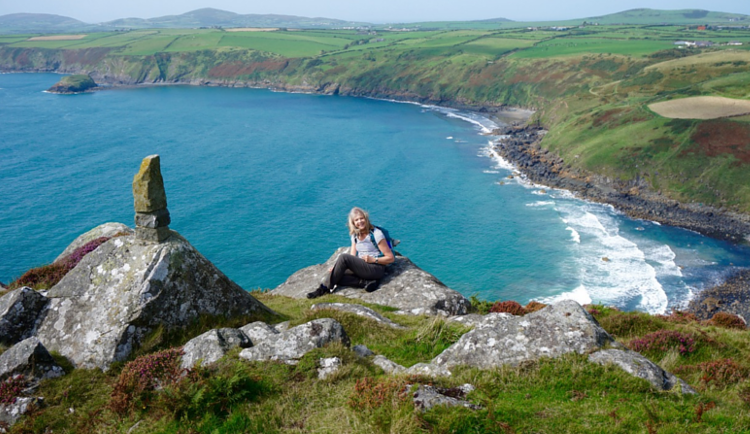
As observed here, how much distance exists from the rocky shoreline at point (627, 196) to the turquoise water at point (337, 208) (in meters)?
3.66

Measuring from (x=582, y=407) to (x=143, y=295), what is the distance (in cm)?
1021

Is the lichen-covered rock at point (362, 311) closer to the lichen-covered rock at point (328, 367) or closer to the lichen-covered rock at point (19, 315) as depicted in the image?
the lichen-covered rock at point (328, 367)

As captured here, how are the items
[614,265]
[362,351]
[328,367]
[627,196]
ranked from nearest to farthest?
[328,367] < [362,351] < [614,265] < [627,196]

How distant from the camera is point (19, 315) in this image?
458 inches

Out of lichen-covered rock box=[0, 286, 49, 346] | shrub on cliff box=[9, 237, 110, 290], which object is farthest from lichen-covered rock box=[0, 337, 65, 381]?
shrub on cliff box=[9, 237, 110, 290]

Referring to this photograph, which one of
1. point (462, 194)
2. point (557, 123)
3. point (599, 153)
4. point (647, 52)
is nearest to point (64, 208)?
point (462, 194)

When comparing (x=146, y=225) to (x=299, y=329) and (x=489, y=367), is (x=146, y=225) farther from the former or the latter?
(x=489, y=367)

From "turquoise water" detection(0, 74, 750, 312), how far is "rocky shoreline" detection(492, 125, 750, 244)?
366cm

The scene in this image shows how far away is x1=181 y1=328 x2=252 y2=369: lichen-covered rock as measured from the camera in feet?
33.7

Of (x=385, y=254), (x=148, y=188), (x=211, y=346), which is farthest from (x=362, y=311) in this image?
(x=148, y=188)

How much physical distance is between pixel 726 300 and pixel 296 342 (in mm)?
63576

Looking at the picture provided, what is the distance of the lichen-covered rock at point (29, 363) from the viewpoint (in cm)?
958

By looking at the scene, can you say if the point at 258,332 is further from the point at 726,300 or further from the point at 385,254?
the point at 726,300

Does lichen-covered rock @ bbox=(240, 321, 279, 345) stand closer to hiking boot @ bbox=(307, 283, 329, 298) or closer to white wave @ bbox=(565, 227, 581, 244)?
hiking boot @ bbox=(307, 283, 329, 298)
